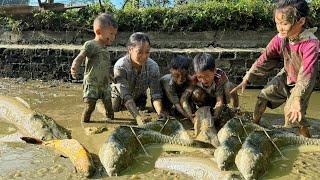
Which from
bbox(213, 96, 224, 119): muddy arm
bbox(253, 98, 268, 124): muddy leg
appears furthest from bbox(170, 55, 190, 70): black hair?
bbox(253, 98, 268, 124): muddy leg

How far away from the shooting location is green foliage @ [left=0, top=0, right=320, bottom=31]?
30.1 feet

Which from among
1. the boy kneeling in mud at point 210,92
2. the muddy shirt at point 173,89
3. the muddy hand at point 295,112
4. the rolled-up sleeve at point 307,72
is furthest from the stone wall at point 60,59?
the muddy hand at point 295,112

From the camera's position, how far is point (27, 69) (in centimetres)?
914

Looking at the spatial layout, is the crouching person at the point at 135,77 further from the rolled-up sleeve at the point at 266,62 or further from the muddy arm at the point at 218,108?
the rolled-up sleeve at the point at 266,62

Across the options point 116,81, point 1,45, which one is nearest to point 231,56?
point 116,81

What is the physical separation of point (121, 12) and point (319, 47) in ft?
19.4

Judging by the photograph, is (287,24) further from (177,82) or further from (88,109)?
(88,109)

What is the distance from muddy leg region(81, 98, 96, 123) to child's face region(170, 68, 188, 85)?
93cm

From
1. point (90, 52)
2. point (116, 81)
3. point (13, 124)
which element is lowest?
point (13, 124)

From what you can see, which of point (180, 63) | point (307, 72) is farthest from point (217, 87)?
point (307, 72)

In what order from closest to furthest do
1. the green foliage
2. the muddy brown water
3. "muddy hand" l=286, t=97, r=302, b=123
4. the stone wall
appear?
the muddy brown water < "muddy hand" l=286, t=97, r=302, b=123 < the stone wall < the green foliage

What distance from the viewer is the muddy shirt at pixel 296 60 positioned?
14.3ft

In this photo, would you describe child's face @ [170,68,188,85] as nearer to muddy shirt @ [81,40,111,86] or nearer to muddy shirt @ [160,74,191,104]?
muddy shirt @ [160,74,191,104]

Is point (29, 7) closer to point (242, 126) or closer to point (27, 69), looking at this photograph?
point (27, 69)
